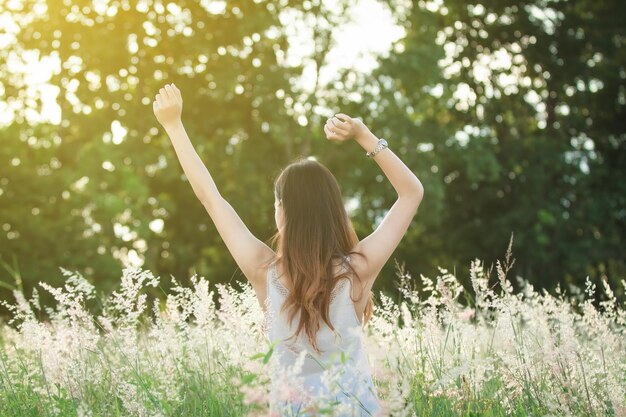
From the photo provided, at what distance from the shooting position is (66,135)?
24.1 m

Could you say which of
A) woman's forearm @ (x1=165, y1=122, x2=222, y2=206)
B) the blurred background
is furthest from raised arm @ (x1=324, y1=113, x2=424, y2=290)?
the blurred background

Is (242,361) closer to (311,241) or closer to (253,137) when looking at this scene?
(311,241)

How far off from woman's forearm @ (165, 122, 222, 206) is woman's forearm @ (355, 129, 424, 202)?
1.95 feet

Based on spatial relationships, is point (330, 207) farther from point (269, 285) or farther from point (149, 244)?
point (149, 244)

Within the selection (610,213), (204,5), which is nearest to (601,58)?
(610,213)

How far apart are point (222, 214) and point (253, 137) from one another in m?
21.6

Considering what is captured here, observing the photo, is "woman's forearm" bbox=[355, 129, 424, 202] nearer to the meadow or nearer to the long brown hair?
the long brown hair

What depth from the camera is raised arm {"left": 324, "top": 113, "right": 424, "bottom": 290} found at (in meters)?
3.24

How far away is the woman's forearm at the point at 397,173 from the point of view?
3307 millimetres

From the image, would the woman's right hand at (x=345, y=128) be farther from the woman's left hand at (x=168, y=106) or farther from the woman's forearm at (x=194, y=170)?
the woman's left hand at (x=168, y=106)

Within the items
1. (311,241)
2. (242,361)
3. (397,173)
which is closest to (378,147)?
(397,173)

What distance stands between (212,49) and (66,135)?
182 inches

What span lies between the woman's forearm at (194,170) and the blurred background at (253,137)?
1718 centimetres

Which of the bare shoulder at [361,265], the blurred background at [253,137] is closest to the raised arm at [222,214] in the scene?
the bare shoulder at [361,265]
